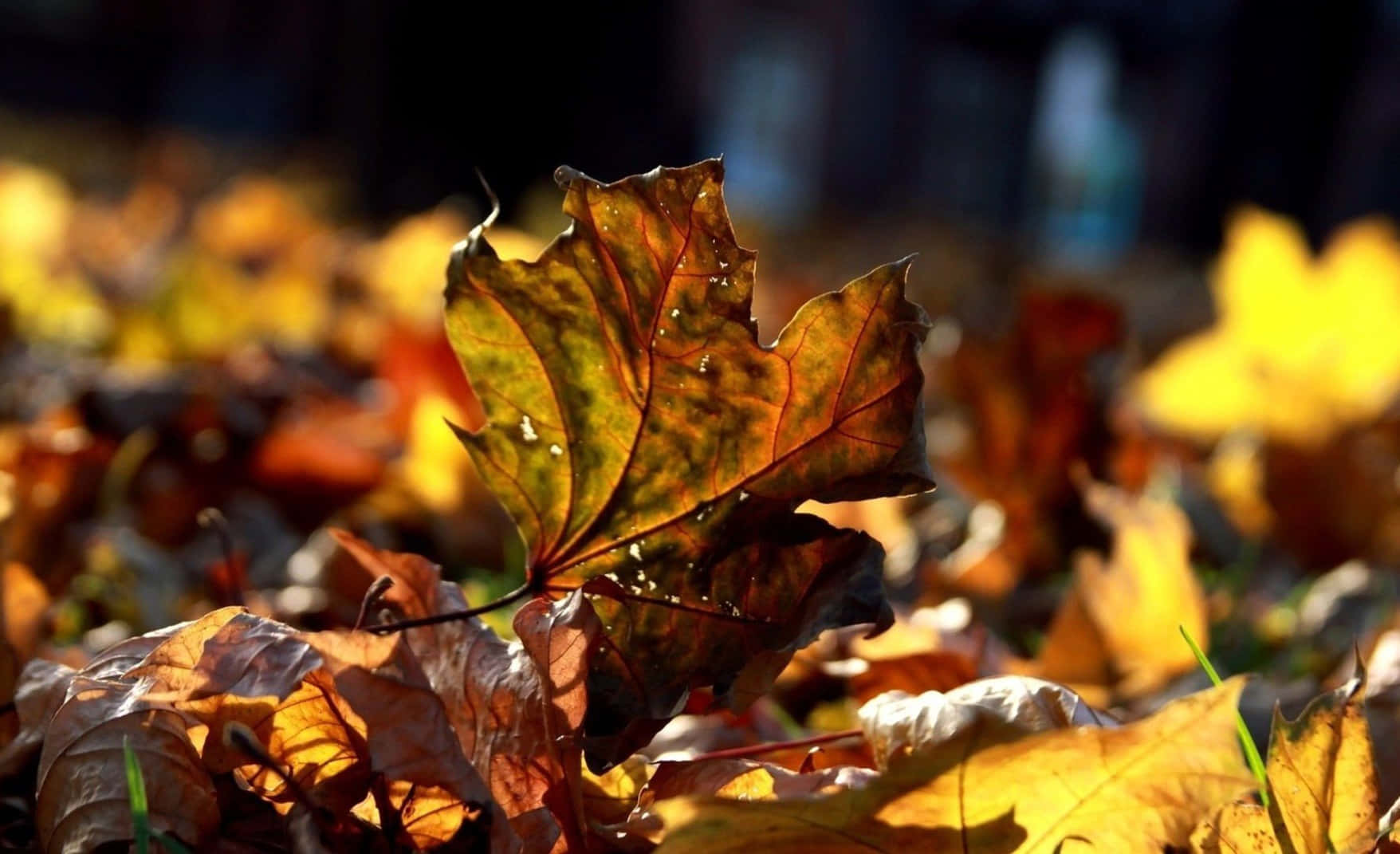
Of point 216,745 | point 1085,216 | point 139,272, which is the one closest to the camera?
point 216,745

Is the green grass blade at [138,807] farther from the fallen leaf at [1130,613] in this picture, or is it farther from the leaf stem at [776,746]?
the fallen leaf at [1130,613]

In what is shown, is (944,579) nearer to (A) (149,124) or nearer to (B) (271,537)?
(B) (271,537)

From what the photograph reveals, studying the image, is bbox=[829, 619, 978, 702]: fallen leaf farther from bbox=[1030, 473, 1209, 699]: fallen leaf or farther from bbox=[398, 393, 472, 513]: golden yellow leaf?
bbox=[398, 393, 472, 513]: golden yellow leaf

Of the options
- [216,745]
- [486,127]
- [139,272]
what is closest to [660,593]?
[216,745]

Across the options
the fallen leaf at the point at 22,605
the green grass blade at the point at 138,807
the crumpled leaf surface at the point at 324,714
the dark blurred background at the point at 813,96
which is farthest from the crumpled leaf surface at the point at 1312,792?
the dark blurred background at the point at 813,96

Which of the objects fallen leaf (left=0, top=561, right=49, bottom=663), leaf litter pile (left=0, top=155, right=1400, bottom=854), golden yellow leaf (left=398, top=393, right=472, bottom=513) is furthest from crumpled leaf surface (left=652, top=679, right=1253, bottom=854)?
golden yellow leaf (left=398, top=393, right=472, bottom=513)

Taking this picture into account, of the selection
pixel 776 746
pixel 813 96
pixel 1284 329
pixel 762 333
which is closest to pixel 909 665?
pixel 776 746
